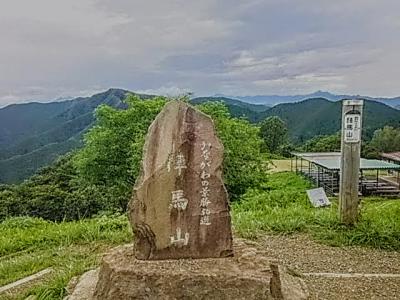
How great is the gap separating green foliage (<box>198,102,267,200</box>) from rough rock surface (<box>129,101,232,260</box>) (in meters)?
15.2

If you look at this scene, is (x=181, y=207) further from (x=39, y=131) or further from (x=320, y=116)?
(x=39, y=131)

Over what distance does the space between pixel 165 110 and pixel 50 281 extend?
6.28 feet

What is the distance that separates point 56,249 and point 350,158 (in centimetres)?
356

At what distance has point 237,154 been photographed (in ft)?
66.3

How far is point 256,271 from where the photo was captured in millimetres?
3635

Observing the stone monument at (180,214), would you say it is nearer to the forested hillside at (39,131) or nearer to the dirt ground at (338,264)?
the dirt ground at (338,264)

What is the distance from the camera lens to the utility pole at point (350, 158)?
6.23 meters

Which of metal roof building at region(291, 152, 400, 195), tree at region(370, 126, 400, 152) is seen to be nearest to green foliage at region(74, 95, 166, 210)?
metal roof building at region(291, 152, 400, 195)

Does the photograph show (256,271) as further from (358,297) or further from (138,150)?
(138,150)

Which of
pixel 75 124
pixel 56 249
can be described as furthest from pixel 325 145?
pixel 75 124

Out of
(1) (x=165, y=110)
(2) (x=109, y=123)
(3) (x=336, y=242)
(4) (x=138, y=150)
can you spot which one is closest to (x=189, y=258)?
(1) (x=165, y=110)

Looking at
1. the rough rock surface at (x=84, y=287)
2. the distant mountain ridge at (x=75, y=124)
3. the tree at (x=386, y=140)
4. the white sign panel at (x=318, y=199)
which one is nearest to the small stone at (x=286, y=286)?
the rough rock surface at (x=84, y=287)

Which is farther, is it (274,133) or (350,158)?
(274,133)

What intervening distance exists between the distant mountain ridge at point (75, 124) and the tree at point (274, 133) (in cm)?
334
